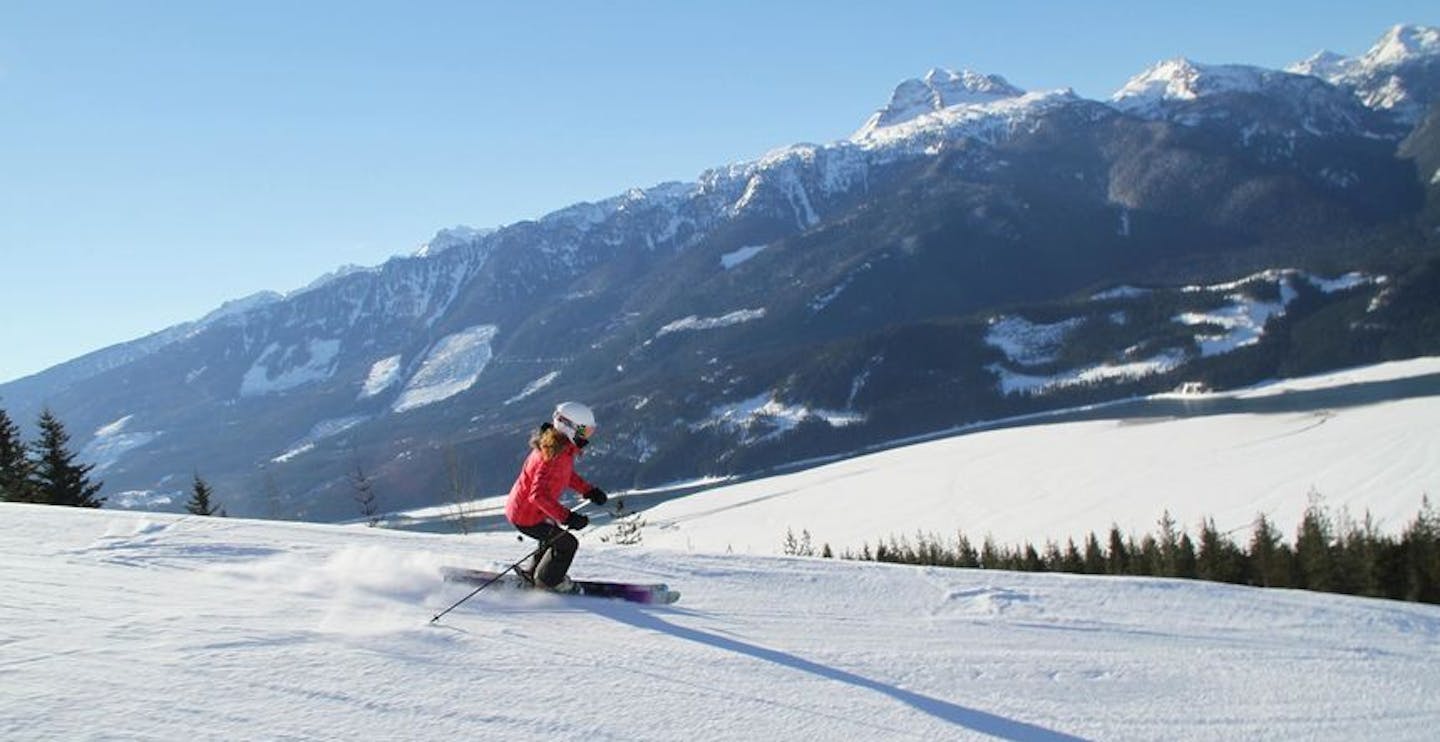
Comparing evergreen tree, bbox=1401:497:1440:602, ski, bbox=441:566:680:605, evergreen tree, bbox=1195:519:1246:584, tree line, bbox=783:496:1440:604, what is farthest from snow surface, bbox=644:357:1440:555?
ski, bbox=441:566:680:605

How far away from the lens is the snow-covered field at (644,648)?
629 cm

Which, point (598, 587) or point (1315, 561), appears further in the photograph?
point (1315, 561)

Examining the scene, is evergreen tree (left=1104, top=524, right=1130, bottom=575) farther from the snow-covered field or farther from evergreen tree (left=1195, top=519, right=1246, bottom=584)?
the snow-covered field

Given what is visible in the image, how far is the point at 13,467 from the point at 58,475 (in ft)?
5.84

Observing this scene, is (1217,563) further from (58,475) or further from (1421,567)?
(58,475)

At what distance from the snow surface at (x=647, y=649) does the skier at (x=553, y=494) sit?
1.21ft

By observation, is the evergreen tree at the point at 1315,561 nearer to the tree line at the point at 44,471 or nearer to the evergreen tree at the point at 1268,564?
the evergreen tree at the point at 1268,564

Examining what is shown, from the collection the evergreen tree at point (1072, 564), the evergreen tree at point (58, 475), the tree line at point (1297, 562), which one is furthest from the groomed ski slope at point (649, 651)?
the evergreen tree at point (1072, 564)

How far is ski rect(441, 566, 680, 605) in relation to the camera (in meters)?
9.62

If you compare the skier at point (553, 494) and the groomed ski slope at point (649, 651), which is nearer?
the groomed ski slope at point (649, 651)

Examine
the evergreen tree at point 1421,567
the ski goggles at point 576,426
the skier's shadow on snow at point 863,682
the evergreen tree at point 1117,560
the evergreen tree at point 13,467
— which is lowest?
the evergreen tree at point 1421,567

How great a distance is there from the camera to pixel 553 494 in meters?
9.34

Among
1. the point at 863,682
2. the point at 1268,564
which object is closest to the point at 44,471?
the point at 863,682

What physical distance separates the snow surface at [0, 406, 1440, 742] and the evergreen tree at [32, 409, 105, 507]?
20103 mm
